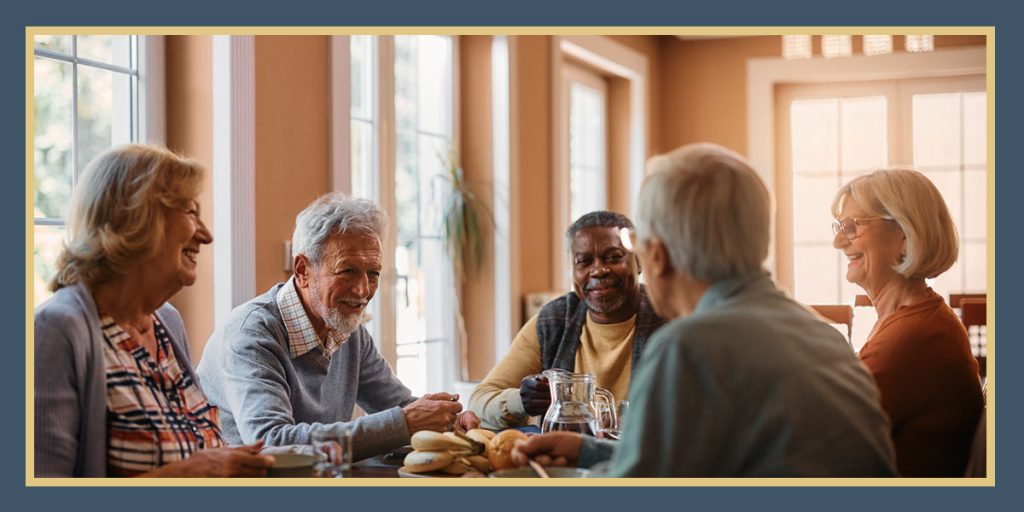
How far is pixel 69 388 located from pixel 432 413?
2.47ft

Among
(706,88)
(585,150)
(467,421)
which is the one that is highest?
(706,88)

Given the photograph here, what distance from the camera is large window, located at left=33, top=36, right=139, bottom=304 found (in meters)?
2.69

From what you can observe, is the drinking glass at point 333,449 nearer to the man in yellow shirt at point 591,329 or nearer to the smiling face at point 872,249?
the man in yellow shirt at point 591,329

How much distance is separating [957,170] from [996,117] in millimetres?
5097

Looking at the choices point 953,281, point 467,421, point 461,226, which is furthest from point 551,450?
point 953,281

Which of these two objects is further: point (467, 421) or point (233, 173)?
point (233, 173)

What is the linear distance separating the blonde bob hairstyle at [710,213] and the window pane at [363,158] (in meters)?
2.59

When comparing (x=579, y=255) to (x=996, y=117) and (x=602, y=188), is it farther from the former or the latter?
(x=602, y=188)

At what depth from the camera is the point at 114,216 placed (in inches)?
65.3

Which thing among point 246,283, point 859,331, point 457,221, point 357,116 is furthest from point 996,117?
point 457,221

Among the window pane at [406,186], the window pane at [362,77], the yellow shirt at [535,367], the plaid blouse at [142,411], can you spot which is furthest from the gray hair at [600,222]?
the window pane at [406,186]

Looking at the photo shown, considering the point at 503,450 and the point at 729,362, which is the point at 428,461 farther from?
the point at 729,362

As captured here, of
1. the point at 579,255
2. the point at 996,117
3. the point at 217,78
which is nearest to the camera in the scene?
the point at 996,117

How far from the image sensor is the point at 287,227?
3.29m
